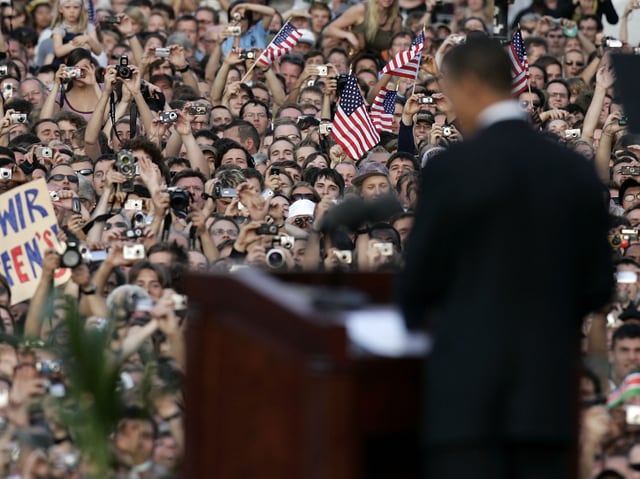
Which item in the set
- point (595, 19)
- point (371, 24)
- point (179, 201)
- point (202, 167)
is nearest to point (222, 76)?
point (371, 24)

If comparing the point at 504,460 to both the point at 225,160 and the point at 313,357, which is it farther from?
the point at 225,160

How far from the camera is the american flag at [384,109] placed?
14594mm

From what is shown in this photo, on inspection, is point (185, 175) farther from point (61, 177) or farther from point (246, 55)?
point (246, 55)

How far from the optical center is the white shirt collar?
16.1 ft

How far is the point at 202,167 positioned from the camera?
13.1 meters

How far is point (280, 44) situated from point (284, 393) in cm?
1100

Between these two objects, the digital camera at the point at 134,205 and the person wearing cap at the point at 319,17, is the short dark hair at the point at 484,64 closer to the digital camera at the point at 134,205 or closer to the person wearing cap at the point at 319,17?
the digital camera at the point at 134,205

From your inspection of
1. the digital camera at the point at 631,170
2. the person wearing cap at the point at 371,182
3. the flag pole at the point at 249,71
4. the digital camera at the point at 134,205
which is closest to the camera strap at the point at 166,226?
the digital camera at the point at 134,205

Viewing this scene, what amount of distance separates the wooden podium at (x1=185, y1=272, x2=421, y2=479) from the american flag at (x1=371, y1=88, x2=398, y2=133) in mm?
9252

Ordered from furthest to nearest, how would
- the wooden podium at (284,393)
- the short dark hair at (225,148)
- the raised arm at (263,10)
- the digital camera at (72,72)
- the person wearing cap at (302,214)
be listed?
the raised arm at (263,10)
the digital camera at (72,72)
the short dark hair at (225,148)
the person wearing cap at (302,214)
the wooden podium at (284,393)

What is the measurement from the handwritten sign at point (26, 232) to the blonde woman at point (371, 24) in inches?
240

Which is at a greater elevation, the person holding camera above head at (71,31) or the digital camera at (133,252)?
the person holding camera above head at (71,31)

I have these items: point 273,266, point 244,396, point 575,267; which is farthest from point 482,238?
point 273,266

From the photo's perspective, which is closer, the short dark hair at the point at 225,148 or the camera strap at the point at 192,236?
the camera strap at the point at 192,236
